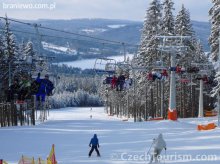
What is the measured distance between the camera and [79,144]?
25625 mm

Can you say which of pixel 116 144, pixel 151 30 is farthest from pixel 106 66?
pixel 151 30

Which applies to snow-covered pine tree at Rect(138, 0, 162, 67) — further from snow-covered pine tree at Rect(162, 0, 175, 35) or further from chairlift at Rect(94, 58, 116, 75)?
chairlift at Rect(94, 58, 116, 75)

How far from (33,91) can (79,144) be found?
9887mm

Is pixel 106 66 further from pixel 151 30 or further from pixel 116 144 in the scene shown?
pixel 151 30

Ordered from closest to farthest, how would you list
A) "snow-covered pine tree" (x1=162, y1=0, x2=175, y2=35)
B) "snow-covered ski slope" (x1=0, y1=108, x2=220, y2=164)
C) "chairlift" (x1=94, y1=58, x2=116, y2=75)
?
"snow-covered ski slope" (x1=0, y1=108, x2=220, y2=164) < "chairlift" (x1=94, y1=58, x2=116, y2=75) < "snow-covered pine tree" (x1=162, y1=0, x2=175, y2=35)

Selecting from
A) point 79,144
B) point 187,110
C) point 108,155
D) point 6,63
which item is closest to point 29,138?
point 79,144

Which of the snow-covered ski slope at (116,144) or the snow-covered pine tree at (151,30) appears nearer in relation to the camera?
the snow-covered ski slope at (116,144)

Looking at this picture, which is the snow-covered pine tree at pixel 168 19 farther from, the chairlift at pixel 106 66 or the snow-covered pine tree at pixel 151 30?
the chairlift at pixel 106 66

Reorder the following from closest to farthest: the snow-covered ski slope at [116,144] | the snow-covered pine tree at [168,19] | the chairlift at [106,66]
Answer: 1. the snow-covered ski slope at [116,144]
2. the chairlift at [106,66]
3. the snow-covered pine tree at [168,19]

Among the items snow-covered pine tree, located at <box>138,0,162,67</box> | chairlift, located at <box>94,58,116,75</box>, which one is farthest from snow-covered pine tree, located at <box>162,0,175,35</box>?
chairlift, located at <box>94,58,116,75</box>

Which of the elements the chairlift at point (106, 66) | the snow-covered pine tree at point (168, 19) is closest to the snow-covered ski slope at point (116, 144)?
the chairlift at point (106, 66)

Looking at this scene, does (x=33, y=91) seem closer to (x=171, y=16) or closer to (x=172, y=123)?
(x=172, y=123)

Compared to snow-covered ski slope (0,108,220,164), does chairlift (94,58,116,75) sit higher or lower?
higher

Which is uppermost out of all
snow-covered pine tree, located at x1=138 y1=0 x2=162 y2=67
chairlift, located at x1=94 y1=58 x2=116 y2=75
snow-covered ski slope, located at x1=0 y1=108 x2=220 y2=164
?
snow-covered pine tree, located at x1=138 y1=0 x2=162 y2=67
